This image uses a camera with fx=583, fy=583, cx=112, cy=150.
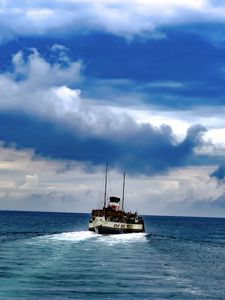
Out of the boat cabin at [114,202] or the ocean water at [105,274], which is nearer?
the ocean water at [105,274]

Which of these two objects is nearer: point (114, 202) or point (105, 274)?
point (105, 274)

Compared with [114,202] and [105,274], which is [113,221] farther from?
[105,274]

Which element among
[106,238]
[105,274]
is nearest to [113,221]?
[106,238]

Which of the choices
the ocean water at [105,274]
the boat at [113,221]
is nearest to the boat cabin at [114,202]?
the boat at [113,221]

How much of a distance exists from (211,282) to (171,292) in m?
13.1

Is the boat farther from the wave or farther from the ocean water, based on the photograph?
the ocean water

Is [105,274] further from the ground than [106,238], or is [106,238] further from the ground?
[106,238]

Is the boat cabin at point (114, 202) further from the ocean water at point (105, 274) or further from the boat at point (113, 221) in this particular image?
the ocean water at point (105, 274)

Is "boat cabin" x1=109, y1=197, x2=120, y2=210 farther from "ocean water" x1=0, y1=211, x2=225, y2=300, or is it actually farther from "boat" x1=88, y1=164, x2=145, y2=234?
"ocean water" x1=0, y1=211, x2=225, y2=300

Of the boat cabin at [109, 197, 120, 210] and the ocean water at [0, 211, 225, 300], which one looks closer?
the ocean water at [0, 211, 225, 300]

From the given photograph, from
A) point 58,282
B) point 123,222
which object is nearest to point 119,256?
point 58,282

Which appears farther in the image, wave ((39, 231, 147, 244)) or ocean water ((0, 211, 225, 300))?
wave ((39, 231, 147, 244))

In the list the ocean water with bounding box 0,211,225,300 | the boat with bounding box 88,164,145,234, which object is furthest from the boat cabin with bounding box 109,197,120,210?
the ocean water with bounding box 0,211,225,300

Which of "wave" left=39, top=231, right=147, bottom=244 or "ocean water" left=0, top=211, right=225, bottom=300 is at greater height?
"wave" left=39, top=231, right=147, bottom=244
